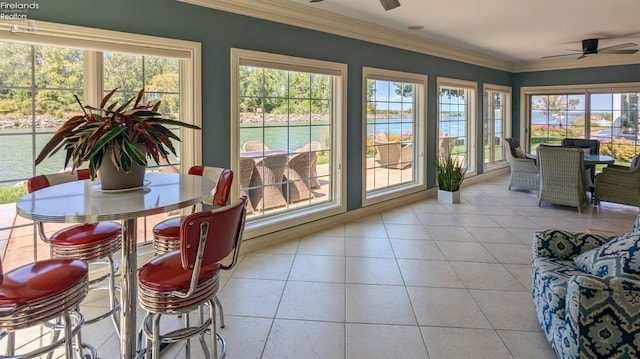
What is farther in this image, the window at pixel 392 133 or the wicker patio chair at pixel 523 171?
the wicker patio chair at pixel 523 171

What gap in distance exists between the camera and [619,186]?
551 cm

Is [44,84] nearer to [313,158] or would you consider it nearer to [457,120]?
[313,158]

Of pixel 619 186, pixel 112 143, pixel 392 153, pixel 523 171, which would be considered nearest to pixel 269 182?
pixel 392 153

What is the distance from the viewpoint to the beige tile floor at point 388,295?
2305mm

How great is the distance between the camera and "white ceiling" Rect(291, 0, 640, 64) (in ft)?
13.7

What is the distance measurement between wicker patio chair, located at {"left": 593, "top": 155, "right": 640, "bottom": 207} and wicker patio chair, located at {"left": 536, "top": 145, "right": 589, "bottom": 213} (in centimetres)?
33

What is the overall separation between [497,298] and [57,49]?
3.76 metres

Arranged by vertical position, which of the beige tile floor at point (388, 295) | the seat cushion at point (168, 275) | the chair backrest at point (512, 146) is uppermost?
the chair backrest at point (512, 146)

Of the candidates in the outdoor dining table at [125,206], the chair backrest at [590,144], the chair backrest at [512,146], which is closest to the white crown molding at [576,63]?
the chair backrest at [590,144]

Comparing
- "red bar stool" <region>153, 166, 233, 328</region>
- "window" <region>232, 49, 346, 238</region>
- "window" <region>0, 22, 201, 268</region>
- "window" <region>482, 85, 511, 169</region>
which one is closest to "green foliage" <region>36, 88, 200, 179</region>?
"red bar stool" <region>153, 166, 233, 328</region>

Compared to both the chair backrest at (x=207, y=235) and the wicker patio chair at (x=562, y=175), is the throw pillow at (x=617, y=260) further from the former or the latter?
the wicker patio chair at (x=562, y=175)

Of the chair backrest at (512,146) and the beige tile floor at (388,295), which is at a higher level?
the chair backrest at (512,146)

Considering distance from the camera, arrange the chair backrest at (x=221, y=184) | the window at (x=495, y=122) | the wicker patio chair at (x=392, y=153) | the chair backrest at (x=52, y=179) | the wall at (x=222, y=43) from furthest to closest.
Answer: the window at (x=495, y=122), the wicker patio chair at (x=392, y=153), the wall at (x=222, y=43), the chair backrest at (x=221, y=184), the chair backrest at (x=52, y=179)

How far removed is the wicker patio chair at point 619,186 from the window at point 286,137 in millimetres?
3949
